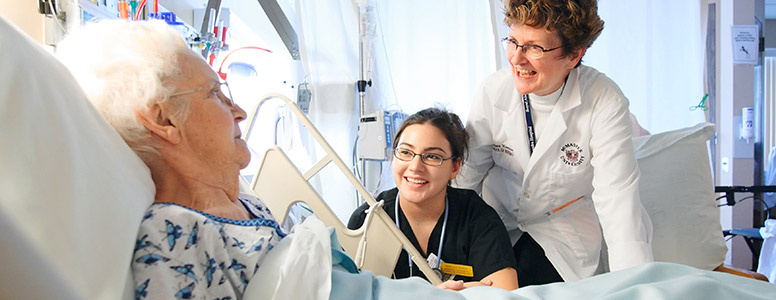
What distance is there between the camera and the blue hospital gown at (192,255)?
0.73m

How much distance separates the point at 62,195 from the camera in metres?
0.63

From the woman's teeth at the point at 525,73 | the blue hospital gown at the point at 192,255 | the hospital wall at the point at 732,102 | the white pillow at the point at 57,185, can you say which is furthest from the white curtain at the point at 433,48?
the white pillow at the point at 57,185

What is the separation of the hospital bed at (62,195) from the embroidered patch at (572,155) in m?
0.71

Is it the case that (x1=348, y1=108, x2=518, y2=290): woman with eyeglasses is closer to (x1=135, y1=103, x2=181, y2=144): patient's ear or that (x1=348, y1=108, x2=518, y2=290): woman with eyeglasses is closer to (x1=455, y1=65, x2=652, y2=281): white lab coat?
(x1=455, y1=65, x2=652, y2=281): white lab coat

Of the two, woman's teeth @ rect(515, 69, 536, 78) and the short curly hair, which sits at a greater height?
the short curly hair

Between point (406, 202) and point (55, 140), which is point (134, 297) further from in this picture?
point (406, 202)

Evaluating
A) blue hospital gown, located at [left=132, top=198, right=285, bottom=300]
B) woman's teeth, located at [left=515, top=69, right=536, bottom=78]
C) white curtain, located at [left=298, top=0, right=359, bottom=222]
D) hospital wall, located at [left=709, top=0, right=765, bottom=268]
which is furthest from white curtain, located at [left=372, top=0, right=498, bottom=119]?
blue hospital gown, located at [left=132, top=198, right=285, bottom=300]

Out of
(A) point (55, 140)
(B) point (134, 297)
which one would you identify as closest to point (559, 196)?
(B) point (134, 297)

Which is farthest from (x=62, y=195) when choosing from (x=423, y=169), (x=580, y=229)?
(x=580, y=229)

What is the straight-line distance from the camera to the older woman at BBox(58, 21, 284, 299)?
0.79 m

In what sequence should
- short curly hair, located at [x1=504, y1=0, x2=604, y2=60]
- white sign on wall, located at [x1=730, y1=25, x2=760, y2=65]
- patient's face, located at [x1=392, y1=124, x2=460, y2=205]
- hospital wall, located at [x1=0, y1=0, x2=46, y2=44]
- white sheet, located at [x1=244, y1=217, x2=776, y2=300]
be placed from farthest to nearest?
white sign on wall, located at [x1=730, y1=25, x2=760, y2=65] → patient's face, located at [x1=392, y1=124, x2=460, y2=205] → short curly hair, located at [x1=504, y1=0, x2=604, y2=60] → hospital wall, located at [x1=0, y1=0, x2=46, y2=44] → white sheet, located at [x1=244, y1=217, x2=776, y2=300]

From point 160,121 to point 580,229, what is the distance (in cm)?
140

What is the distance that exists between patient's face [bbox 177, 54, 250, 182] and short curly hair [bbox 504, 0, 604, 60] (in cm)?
88

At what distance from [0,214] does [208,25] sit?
1.53m
